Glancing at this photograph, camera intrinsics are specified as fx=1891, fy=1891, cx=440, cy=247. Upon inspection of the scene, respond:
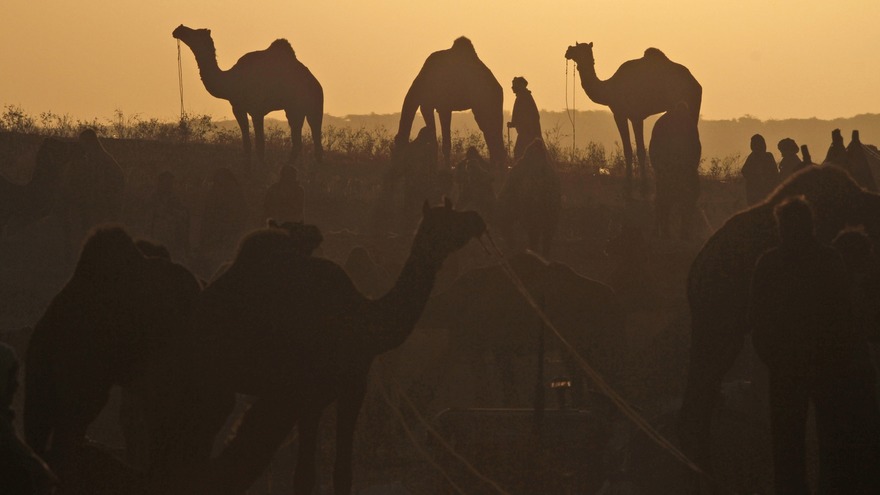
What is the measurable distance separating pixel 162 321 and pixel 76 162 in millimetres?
11265

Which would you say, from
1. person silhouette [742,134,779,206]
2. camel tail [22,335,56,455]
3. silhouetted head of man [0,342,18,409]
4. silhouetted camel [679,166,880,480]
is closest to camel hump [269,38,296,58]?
person silhouette [742,134,779,206]

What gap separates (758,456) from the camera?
13695 millimetres

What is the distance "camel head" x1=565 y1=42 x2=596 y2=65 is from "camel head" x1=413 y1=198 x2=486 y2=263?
18.1 meters

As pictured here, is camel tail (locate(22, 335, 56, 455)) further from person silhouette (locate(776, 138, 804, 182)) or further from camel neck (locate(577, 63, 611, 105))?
camel neck (locate(577, 63, 611, 105))

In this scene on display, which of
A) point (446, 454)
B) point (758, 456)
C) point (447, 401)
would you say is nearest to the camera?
point (758, 456)

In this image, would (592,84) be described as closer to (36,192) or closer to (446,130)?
(446,130)

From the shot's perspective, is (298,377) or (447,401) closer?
(298,377)

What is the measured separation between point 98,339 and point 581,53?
64.6ft

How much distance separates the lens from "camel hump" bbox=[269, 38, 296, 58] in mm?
28992

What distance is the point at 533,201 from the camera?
71.4ft

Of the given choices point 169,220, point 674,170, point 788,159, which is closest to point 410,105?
point 674,170

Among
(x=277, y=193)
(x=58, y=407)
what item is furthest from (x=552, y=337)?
(x=58, y=407)

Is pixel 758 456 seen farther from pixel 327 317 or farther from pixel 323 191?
pixel 323 191

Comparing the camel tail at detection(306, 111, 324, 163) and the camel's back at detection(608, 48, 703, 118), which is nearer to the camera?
the camel's back at detection(608, 48, 703, 118)
